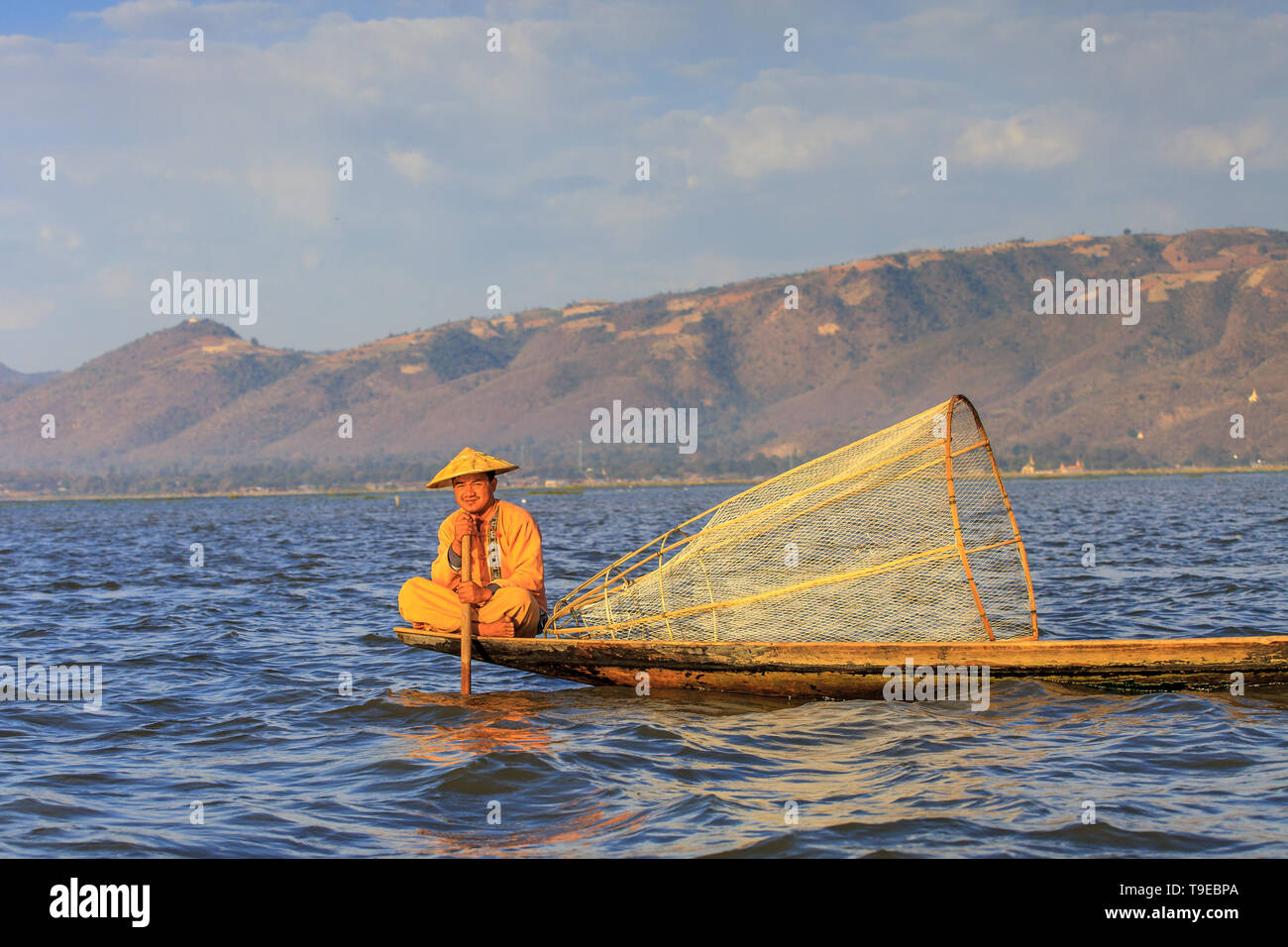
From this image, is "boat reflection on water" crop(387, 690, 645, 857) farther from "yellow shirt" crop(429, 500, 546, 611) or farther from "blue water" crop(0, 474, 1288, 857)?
"yellow shirt" crop(429, 500, 546, 611)

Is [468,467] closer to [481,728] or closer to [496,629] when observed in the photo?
[496,629]

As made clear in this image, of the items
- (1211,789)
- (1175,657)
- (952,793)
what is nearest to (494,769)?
(952,793)

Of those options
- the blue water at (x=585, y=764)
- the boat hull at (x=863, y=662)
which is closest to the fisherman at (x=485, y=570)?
the boat hull at (x=863, y=662)

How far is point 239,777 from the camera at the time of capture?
25.3 feet

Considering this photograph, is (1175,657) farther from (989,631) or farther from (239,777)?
(239,777)

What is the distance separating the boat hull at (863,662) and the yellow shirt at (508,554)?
0.51 meters

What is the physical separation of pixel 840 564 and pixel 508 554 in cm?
287

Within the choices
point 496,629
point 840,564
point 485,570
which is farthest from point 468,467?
point 840,564

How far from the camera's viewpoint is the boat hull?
882 centimetres

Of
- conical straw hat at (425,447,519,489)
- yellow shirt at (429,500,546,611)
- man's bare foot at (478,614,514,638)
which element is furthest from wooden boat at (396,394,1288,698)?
conical straw hat at (425,447,519,489)

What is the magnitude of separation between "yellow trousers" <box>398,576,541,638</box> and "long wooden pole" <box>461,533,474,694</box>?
0.14 metres

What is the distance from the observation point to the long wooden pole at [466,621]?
9664mm

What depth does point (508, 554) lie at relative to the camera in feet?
33.0

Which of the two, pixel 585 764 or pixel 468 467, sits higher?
pixel 468 467
